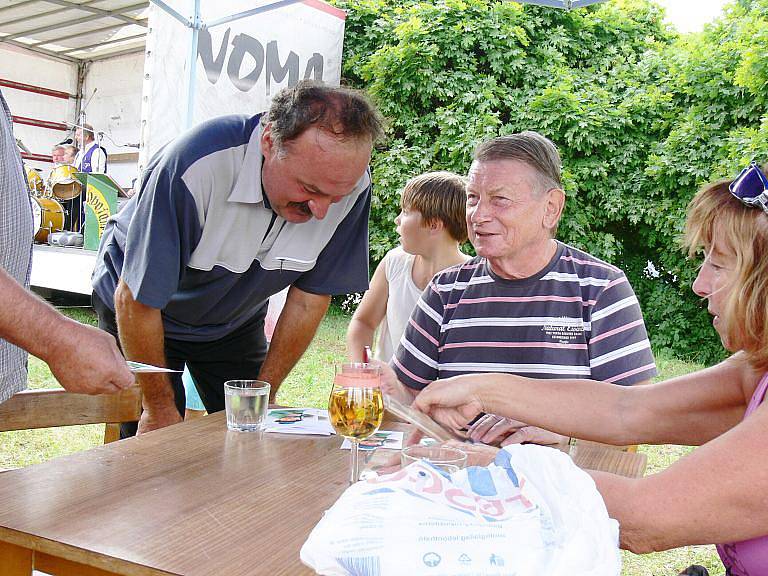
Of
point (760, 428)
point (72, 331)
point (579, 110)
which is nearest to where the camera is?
point (760, 428)

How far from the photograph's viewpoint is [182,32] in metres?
5.08

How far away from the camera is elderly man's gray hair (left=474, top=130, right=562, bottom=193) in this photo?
249cm

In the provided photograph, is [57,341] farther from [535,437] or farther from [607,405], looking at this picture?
[607,405]

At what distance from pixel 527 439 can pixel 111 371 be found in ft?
3.49

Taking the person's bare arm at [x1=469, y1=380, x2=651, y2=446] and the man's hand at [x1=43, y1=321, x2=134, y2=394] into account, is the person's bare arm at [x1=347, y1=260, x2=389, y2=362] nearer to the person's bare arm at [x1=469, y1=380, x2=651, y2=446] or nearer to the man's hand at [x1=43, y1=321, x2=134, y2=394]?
the person's bare arm at [x1=469, y1=380, x2=651, y2=446]

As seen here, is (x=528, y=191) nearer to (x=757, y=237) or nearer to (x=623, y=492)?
(x=757, y=237)

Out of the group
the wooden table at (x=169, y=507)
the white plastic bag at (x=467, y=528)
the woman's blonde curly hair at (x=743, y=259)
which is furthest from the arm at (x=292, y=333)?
the white plastic bag at (x=467, y=528)

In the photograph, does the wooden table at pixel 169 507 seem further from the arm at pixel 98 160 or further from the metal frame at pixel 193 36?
the arm at pixel 98 160

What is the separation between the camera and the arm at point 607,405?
1.74 m

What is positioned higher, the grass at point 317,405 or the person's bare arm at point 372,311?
the person's bare arm at point 372,311

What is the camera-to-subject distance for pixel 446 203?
3.46 m

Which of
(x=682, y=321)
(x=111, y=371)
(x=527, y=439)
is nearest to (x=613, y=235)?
(x=682, y=321)

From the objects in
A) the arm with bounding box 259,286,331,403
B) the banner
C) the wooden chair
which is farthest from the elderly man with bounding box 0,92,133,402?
the banner

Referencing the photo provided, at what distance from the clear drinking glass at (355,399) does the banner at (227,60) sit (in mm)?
3804
